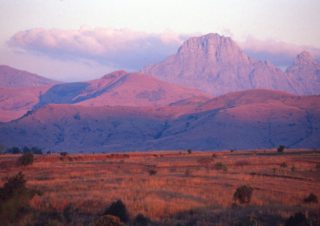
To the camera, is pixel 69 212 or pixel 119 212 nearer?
pixel 119 212

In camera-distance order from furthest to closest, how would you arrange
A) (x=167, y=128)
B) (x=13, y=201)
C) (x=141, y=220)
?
(x=167, y=128) < (x=13, y=201) < (x=141, y=220)

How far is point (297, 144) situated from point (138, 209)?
109043 mm

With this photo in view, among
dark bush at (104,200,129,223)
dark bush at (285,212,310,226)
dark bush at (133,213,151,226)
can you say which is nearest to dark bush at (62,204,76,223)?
dark bush at (104,200,129,223)

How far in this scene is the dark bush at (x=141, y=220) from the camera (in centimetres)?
1947

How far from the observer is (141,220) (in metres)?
19.6

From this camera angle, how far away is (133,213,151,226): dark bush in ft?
63.9

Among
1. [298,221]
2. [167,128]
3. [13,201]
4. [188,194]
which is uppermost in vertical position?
[167,128]

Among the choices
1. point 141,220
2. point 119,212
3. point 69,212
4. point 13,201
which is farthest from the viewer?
point 69,212

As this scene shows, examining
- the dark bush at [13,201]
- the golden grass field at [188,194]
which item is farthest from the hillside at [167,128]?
the dark bush at [13,201]

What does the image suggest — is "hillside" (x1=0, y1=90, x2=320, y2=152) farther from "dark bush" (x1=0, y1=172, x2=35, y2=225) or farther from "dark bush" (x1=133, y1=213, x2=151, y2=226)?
"dark bush" (x1=133, y1=213, x2=151, y2=226)

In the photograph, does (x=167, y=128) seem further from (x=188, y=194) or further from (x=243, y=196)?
(x=243, y=196)

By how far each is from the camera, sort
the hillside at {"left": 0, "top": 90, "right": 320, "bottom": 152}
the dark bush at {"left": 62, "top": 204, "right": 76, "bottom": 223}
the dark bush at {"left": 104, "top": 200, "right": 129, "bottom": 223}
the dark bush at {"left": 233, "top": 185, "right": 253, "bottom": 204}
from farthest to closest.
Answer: the hillside at {"left": 0, "top": 90, "right": 320, "bottom": 152}, the dark bush at {"left": 233, "top": 185, "right": 253, "bottom": 204}, the dark bush at {"left": 62, "top": 204, "right": 76, "bottom": 223}, the dark bush at {"left": 104, "top": 200, "right": 129, "bottom": 223}

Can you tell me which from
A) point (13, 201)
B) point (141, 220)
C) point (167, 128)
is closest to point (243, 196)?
point (141, 220)

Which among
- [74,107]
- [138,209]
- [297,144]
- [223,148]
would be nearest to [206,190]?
[138,209]
